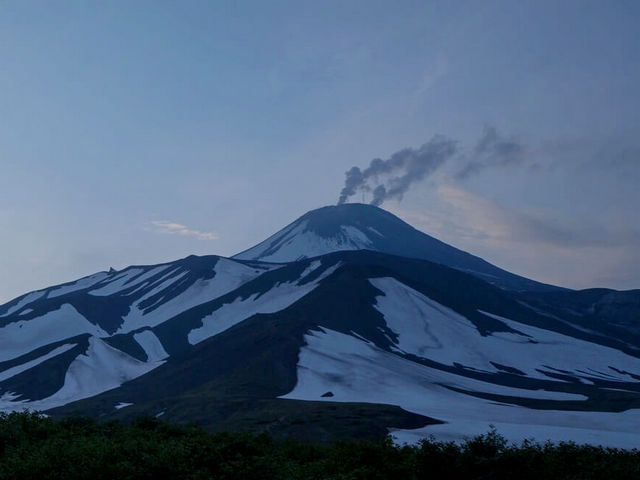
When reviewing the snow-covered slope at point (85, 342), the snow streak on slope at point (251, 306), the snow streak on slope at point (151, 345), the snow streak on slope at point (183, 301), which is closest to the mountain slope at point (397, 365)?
the snow streak on slope at point (251, 306)

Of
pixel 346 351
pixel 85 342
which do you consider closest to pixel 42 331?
pixel 85 342

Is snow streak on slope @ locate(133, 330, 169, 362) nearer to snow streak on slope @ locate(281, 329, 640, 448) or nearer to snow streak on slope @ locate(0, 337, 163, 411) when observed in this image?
snow streak on slope @ locate(0, 337, 163, 411)

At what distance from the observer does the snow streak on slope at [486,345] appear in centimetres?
11885

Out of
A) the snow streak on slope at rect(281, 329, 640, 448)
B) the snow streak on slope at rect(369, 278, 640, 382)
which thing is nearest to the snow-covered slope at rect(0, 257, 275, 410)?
the snow streak on slope at rect(281, 329, 640, 448)

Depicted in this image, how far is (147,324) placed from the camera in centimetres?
17225

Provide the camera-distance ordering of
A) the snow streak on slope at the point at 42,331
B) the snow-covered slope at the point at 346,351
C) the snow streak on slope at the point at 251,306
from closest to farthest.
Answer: the snow-covered slope at the point at 346,351
the snow streak on slope at the point at 42,331
the snow streak on slope at the point at 251,306

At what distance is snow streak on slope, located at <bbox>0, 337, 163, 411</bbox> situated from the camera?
102375 mm

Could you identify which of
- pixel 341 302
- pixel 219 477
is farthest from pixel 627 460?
pixel 341 302

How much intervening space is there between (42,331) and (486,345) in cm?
10006

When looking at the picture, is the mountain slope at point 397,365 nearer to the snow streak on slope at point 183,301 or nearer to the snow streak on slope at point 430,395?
the snow streak on slope at point 430,395

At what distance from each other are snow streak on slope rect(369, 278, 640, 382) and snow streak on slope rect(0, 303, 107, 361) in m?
74.4

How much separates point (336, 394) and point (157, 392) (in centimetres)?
2909

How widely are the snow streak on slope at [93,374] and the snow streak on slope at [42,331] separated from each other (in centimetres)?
2651

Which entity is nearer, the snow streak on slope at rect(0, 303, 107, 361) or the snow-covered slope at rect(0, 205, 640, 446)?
the snow-covered slope at rect(0, 205, 640, 446)
